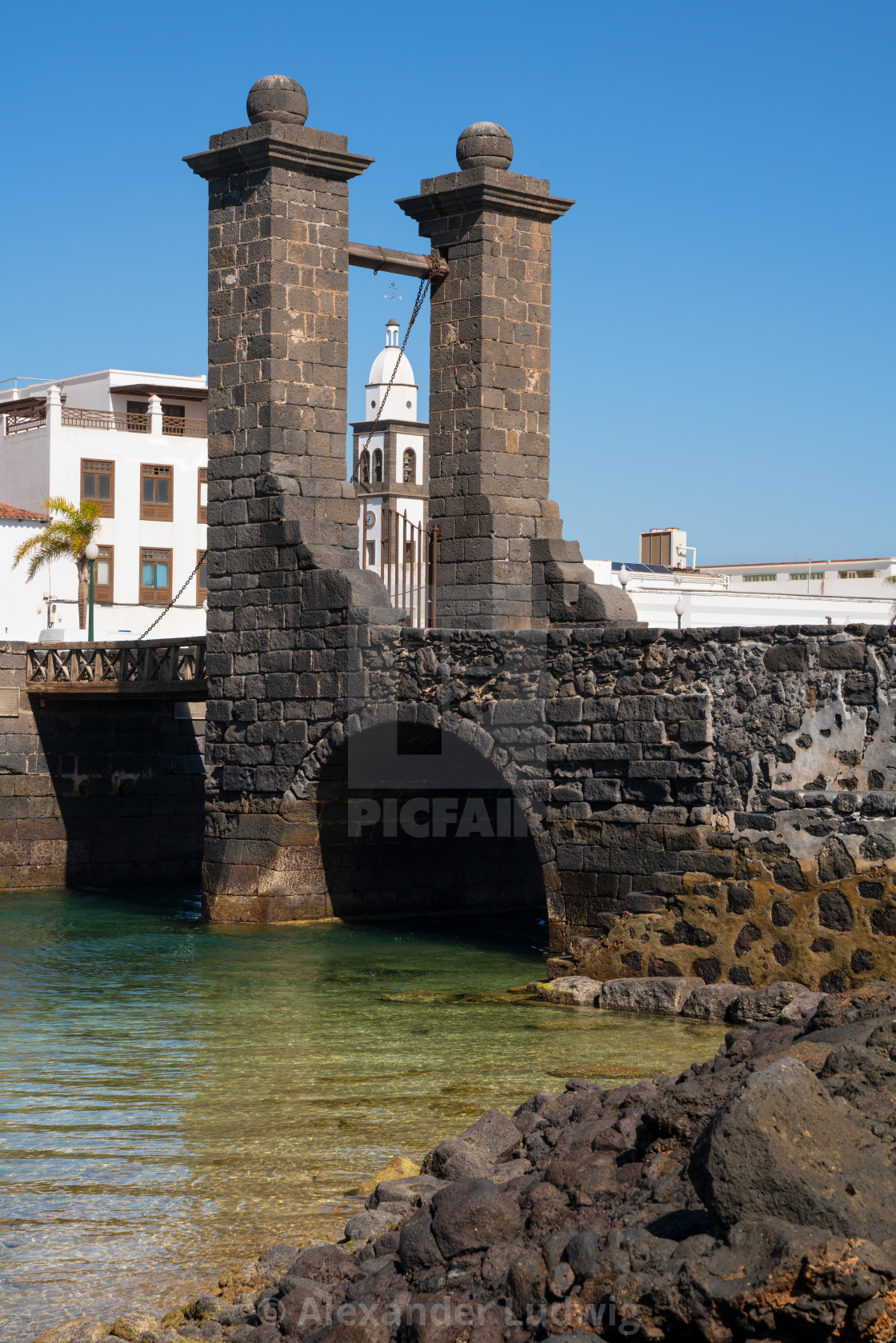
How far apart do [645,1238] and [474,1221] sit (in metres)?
0.76

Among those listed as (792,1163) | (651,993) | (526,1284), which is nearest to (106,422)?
(651,993)

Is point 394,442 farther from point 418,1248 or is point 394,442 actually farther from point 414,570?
point 418,1248

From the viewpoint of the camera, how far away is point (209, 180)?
49.5 feet

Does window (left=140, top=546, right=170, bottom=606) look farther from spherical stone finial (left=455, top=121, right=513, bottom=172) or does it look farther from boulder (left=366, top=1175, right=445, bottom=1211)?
boulder (left=366, top=1175, right=445, bottom=1211)

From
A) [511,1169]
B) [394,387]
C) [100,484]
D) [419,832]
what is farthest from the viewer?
[394,387]

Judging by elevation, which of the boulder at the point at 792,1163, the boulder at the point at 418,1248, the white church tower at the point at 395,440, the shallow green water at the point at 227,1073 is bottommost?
the shallow green water at the point at 227,1073

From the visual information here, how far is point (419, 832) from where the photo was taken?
653 inches

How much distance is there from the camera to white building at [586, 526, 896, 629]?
120 feet

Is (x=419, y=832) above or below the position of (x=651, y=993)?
above

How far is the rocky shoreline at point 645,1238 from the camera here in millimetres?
4258

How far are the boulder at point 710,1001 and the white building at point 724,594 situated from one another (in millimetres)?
21103

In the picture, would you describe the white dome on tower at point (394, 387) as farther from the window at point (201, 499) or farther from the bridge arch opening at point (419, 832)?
the bridge arch opening at point (419, 832)

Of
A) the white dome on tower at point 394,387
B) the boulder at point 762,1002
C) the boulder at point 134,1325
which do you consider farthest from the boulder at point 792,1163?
the white dome on tower at point 394,387

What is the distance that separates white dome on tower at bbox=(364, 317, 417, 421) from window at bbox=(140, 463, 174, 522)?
87.8ft
